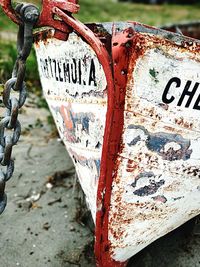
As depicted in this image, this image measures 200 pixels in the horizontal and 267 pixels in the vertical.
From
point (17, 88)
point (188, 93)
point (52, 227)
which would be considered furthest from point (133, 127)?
point (52, 227)

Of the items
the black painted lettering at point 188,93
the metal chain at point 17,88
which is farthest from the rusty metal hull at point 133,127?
the metal chain at point 17,88

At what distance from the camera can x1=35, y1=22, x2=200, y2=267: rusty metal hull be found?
174cm

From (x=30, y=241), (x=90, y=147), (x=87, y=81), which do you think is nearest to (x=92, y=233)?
(x=30, y=241)

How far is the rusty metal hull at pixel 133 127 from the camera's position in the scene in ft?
5.70

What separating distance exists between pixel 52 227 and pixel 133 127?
1265 mm

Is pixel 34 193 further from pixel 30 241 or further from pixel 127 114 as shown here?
pixel 127 114

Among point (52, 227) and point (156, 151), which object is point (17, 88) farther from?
point (52, 227)

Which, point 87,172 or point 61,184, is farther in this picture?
point 61,184

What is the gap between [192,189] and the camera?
2107mm

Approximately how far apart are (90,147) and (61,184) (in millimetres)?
1204

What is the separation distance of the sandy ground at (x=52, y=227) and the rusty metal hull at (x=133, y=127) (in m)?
0.34

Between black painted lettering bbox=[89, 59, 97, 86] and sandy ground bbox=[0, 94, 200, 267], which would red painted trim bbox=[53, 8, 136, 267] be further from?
sandy ground bbox=[0, 94, 200, 267]

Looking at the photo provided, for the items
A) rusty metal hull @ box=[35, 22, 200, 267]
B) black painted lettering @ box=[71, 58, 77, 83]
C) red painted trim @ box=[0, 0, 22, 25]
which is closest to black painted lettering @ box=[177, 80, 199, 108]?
rusty metal hull @ box=[35, 22, 200, 267]

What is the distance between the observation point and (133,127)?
6.10ft
